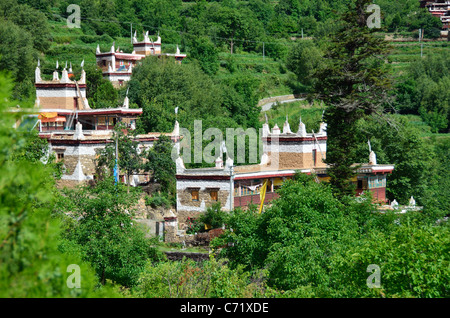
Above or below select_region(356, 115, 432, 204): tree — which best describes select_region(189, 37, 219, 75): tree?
above

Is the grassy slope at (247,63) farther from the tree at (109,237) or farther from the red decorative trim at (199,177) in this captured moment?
the tree at (109,237)

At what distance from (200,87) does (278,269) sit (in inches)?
1411

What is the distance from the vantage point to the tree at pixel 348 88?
36031 mm

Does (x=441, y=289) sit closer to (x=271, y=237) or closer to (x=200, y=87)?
(x=271, y=237)

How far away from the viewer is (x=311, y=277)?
20.9 m

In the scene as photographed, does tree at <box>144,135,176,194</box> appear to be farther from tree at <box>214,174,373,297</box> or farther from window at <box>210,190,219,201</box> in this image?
tree at <box>214,174,373,297</box>

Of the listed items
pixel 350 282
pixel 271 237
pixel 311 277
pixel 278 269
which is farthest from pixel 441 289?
pixel 271 237

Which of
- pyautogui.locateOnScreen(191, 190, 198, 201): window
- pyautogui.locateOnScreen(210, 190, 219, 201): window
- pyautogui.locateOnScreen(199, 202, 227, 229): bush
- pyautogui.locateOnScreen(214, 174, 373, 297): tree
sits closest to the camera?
pyautogui.locateOnScreen(214, 174, 373, 297): tree

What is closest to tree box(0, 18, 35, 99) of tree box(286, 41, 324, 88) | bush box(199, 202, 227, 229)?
bush box(199, 202, 227, 229)

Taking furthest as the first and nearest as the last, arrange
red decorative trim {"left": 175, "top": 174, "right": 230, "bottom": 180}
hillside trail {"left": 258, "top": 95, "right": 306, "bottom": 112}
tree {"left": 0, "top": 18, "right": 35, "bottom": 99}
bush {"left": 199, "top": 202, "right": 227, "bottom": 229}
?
hillside trail {"left": 258, "top": 95, "right": 306, "bottom": 112} < tree {"left": 0, "top": 18, "right": 35, "bottom": 99} < red decorative trim {"left": 175, "top": 174, "right": 230, "bottom": 180} < bush {"left": 199, "top": 202, "right": 227, "bottom": 229}

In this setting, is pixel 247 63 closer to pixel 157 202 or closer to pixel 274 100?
pixel 274 100

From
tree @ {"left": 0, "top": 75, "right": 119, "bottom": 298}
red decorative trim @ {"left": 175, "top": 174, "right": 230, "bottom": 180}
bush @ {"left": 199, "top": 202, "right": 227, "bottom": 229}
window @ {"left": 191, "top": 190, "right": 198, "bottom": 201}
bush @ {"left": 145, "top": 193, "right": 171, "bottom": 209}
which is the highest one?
Answer: tree @ {"left": 0, "top": 75, "right": 119, "bottom": 298}

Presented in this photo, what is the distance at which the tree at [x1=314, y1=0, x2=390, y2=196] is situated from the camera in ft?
118

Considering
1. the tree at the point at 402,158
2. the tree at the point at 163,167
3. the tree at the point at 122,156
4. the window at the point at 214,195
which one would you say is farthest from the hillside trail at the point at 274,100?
the window at the point at 214,195
